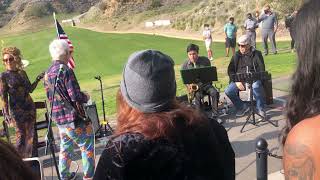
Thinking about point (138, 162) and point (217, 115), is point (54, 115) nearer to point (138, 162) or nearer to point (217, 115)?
point (138, 162)

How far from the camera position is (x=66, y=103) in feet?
18.4

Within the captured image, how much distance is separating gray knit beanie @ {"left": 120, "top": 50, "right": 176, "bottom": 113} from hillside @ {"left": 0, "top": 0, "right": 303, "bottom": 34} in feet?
4.90

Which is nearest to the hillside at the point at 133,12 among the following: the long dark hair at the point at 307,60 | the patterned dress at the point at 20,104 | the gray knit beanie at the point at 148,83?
the gray knit beanie at the point at 148,83

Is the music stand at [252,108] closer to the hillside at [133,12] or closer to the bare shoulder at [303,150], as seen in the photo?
the hillside at [133,12]

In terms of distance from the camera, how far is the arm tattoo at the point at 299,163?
1.83 meters

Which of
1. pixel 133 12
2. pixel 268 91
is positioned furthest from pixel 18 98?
pixel 133 12

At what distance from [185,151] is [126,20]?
57169 millimetres

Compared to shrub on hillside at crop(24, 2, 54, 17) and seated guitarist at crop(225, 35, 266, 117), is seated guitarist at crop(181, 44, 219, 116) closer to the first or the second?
seated guitarist at crop(225, 35, 266, 117)

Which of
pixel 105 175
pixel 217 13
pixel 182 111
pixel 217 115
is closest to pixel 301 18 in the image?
pixel 182 111

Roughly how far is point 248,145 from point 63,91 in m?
3.35

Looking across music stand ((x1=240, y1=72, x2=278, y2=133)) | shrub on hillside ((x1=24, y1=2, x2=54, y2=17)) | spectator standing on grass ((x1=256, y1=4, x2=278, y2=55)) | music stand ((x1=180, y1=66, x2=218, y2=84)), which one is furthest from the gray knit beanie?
shrub on hillside ((x1=24, y1=2, x2=54, y2=17))

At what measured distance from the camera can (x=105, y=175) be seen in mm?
2434

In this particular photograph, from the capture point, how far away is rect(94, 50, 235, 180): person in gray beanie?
2.42 metres

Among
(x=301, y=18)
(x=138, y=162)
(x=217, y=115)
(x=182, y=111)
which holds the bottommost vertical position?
(x=217, y=115)
